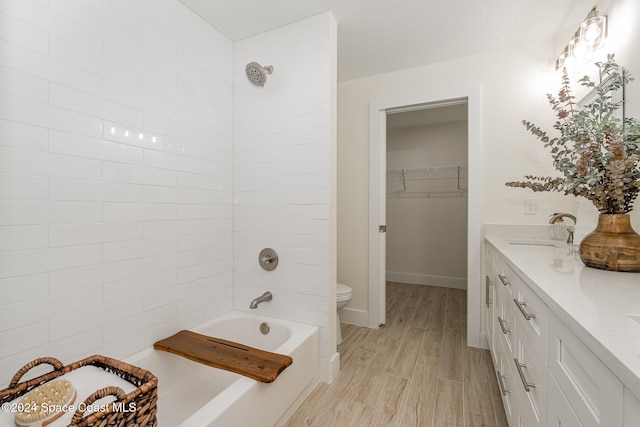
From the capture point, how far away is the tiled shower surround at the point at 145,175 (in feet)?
3.80

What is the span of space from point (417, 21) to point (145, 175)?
6.52 ft

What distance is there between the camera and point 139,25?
1.55 m

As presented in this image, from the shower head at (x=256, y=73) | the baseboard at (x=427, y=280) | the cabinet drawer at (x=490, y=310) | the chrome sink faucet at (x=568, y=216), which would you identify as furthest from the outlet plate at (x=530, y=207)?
the shower head at (x=256, y=73)

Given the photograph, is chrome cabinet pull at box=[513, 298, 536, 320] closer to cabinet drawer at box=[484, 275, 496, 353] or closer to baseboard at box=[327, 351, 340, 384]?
cabinet drawer at box=[484, 275, 496, 353]

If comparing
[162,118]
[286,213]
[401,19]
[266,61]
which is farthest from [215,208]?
[401,19]

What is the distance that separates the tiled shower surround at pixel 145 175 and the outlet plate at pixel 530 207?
159 cm

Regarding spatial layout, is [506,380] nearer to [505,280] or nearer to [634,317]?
[505,280]

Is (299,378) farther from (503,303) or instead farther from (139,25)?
(139,25)

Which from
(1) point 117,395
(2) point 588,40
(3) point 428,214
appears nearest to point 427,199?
(3) point 428,214

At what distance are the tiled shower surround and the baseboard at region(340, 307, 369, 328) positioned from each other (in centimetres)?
98

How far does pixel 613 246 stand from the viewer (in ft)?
3.69

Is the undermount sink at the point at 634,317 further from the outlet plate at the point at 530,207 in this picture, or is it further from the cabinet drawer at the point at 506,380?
the outlet plate at the point at 530,207

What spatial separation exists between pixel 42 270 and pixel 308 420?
144 centimetres

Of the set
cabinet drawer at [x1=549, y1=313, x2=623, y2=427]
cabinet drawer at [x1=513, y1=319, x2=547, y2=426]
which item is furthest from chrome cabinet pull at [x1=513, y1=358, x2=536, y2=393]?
cabinet drawer at [x1=549, y1=313, x2=623, y2=427]
